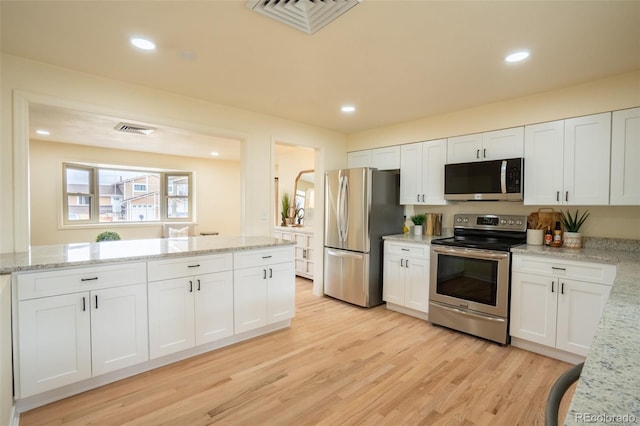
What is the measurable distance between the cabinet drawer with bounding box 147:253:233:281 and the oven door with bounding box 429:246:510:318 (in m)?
2.15

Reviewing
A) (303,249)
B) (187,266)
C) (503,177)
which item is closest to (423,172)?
(503,177)

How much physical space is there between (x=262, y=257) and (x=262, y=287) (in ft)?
0.98

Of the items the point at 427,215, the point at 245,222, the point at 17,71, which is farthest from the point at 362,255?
the point at 17,71

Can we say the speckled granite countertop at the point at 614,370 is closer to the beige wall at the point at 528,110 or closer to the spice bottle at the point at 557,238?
the spice bottle at the point at 557,238

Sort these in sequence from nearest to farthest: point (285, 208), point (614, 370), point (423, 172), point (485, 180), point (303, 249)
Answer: point (614, 370) → point (485, 180) → point (423, 172) → point (303, 249) → point (285, 208)

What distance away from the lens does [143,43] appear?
83.4 inches

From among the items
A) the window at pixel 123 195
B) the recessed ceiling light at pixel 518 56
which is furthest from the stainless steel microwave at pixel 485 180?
the window at pixel 123 195

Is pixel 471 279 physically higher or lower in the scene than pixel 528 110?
lower

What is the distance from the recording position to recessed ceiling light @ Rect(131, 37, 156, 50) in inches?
81.5

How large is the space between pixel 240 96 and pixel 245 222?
1385mm

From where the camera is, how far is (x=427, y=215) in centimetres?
399

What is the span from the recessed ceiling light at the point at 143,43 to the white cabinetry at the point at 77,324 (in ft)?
5.11

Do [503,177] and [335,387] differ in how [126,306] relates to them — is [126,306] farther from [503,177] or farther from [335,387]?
[503,177]

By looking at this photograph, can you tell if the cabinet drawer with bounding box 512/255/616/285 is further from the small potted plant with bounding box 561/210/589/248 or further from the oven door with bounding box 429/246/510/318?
the small potted plant with bounding box 561/210/589/248
